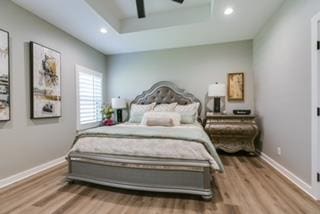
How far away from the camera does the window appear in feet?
13.6

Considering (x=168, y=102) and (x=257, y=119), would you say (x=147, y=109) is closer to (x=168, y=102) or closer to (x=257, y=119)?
(x=168, y=102)

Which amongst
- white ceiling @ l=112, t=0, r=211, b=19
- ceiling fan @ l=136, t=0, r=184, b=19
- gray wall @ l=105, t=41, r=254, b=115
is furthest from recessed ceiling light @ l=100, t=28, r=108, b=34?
gray wall @ l=105, t=41, r=254, b=115

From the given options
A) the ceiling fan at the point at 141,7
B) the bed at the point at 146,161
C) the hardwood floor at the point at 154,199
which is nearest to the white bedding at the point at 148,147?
the bed at the point at 146,161

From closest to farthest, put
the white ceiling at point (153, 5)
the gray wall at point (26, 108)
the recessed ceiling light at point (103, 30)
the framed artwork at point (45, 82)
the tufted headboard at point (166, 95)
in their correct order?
the gray wall at point (26, 108), the framed artwork at point (45, 82), the white ceiling at point (153, 5), the recessed ceiling light at point (103, 30), the tufted headboard at point (166, 95)

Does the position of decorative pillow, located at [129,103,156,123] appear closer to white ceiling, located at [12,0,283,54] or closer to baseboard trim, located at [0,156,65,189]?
white ceiling, located at [12,0,283,54]

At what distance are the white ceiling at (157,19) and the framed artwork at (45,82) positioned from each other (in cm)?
63

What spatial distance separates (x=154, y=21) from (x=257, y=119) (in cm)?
317

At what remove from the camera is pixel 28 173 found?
9.45ft

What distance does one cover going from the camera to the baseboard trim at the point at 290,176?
2.20 metres

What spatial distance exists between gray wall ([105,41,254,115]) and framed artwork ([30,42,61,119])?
6.35ft

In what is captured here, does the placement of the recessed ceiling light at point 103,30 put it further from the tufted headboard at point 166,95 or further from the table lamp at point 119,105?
the tufted headboard at point 166,95

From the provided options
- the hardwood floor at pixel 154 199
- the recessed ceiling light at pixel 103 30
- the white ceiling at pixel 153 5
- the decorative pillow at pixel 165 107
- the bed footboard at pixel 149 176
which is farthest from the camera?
the decorative pillow at pixel 165 107

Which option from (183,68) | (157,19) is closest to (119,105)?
(183,68)

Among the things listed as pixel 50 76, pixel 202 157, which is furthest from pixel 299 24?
pixel 50 76
